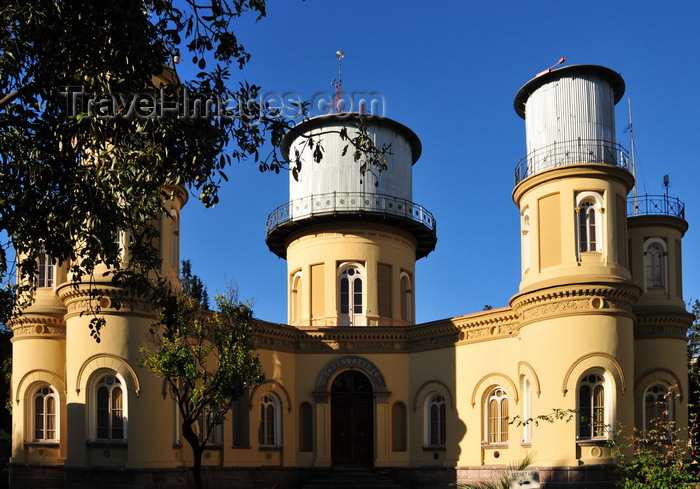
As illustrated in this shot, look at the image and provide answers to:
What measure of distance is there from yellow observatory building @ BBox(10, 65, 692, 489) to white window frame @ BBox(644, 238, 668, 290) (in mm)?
72

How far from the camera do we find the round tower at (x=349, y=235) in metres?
32.9

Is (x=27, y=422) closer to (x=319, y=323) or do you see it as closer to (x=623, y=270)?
(x=319, y=323)

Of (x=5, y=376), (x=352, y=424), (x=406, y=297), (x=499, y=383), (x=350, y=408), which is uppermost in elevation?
(x=406, y=297)

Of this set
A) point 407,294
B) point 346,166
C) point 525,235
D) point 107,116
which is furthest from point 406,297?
point 107,116

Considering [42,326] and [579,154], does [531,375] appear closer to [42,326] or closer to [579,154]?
[579,154]

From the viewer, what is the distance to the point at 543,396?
24.8 metres

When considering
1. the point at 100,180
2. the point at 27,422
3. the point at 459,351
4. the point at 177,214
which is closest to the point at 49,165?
the point at 100,180

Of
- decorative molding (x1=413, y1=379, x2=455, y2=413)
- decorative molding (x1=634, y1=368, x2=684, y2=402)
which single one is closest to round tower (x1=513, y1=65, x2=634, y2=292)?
decorative molding (x1=634, y1=368, x2=684, y2=402)

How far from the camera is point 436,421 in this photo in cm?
2986

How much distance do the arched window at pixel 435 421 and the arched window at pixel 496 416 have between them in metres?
1.96

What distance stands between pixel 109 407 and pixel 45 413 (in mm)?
4029

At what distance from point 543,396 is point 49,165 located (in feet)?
54.1

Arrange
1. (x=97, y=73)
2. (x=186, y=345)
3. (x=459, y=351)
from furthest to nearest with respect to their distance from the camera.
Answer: (x=459, y=351)
(x=186, y=345)
(x=97, y=73)

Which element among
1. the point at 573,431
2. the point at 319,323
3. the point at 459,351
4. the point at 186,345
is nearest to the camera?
the point at 186,345
